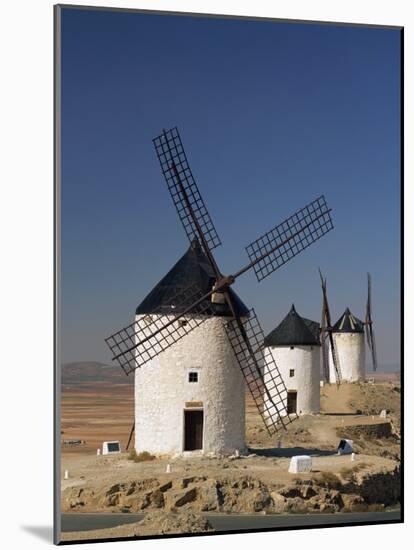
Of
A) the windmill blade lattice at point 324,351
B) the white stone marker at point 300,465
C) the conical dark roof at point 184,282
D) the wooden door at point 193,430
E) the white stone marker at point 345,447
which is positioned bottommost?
the white stone marker at point 300,465

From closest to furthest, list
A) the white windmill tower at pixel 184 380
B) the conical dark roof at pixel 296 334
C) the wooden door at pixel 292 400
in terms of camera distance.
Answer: the white windmill tower at pixel 184 380, the conical dark roof at pixel 296 334, the wooden door at pixel 292 400

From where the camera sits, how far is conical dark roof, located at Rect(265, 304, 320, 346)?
2248cm

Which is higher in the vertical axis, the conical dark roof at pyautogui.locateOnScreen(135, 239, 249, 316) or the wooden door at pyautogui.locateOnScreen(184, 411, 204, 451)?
the conical dark roof at pyautogui.locateOnScreen(135, 239, 249, 316)

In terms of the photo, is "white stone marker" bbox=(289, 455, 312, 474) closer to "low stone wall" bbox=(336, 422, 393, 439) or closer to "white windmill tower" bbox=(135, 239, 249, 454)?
"white windmill tower" bbox=(135, 239, 249, 454)

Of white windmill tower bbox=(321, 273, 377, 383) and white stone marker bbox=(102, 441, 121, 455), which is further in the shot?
white windmill tower bbox=(321, 273, 377, 383)

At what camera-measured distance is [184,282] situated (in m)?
17.9

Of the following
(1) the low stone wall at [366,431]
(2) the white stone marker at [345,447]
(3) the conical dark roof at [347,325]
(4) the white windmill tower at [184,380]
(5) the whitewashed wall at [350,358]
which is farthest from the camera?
(5) the whitewashed wall at [350,358]

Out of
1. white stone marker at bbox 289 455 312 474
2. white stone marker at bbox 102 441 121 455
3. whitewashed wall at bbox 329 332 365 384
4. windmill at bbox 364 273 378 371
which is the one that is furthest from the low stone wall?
Answer: white stone marker at bbox 102 441 121 455

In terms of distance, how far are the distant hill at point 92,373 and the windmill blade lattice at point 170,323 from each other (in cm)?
30

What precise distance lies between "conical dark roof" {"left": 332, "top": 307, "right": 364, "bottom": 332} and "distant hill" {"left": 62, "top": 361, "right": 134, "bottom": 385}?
5.76 meters

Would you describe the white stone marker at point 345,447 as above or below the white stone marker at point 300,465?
above

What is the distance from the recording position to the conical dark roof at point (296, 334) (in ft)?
73.8

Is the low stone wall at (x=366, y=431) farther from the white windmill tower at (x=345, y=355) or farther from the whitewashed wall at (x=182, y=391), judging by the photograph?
the whitewashed wall at (x=182, y=391)

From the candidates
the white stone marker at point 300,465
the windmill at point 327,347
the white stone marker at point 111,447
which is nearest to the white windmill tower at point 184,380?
the white stone marker at point 111,447
